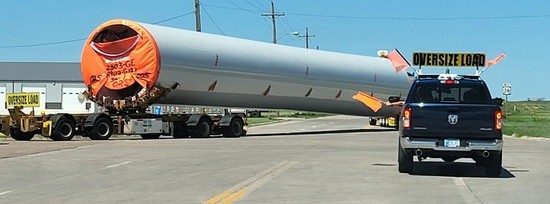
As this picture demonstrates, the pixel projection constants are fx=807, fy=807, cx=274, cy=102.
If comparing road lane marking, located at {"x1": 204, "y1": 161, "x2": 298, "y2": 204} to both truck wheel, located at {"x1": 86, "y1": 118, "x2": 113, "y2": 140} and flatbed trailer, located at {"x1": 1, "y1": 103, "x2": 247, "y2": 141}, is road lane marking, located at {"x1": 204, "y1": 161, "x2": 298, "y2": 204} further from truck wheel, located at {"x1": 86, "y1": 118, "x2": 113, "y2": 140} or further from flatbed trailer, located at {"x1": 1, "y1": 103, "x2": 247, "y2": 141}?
flatbed trailer, located at {"x1": 1, "y1": 103, "x2": 247, "y2": 141}

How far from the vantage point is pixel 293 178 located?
14828 mm

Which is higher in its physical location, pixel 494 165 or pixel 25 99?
pixel 25 99

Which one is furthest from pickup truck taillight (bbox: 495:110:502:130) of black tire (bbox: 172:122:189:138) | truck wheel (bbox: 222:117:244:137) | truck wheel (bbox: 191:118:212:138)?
truck wheel (bbox: 222:117:244:137)

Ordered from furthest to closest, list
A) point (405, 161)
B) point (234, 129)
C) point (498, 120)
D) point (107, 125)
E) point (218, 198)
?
point (234, 129)
point (107, 125)
point (405, 161)
point (498, 120)
point (218, 198)

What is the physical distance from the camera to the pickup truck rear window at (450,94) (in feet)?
51.2

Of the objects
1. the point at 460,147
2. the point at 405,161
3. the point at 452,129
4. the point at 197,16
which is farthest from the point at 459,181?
the point at 197,16

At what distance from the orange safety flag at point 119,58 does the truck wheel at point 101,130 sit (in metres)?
1.44

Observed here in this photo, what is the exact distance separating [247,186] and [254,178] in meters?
1.45

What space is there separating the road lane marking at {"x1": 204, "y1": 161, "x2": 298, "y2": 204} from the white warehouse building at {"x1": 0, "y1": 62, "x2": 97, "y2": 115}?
71121mm

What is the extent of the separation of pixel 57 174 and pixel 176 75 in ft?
50.5

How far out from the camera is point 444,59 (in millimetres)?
18641

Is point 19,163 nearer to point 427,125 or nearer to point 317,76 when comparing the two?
point 427,125

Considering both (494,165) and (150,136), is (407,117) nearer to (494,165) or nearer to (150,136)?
(494,165)

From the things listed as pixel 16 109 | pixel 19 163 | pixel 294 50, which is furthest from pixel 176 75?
pixel 19 163
